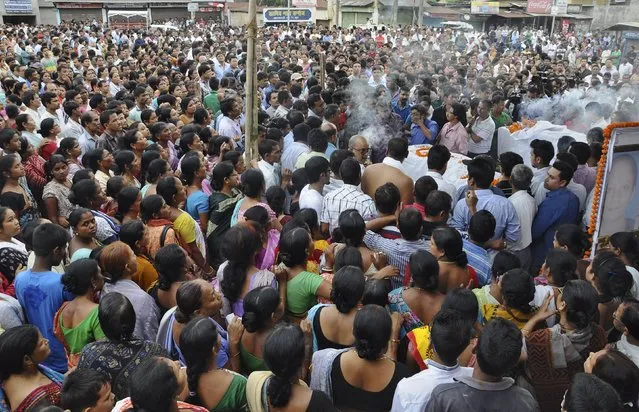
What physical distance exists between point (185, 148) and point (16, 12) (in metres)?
28.1

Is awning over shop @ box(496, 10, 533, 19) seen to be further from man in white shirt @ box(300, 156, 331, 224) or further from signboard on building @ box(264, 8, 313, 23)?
man in white shirt @ box(300, 156, 331, 224)

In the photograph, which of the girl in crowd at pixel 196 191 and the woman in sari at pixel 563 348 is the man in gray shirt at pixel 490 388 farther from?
the girl in crowd at pixel 196 191

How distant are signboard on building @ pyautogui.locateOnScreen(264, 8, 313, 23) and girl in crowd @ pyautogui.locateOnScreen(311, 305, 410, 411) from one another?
25.2m

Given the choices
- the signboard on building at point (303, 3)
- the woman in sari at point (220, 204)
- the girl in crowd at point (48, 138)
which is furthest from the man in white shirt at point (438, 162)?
the signboard on building at point (303, 3)

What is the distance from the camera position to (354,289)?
2789mm

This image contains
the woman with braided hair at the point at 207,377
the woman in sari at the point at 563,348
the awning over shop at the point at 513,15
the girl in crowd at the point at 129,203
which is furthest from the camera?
the awning over shop at the point at 513,15

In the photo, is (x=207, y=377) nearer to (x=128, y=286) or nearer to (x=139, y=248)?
(x=128, y=286)

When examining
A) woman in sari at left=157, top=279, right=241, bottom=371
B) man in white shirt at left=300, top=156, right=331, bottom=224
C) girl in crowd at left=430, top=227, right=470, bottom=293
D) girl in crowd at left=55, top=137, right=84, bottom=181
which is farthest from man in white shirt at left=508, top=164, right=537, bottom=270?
girl in crowd at left=55, top=137, right=84, bottom=181

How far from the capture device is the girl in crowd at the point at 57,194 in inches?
184

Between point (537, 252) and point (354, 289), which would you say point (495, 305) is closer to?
point (354, 289)

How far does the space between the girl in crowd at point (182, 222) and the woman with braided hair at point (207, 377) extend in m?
1.58

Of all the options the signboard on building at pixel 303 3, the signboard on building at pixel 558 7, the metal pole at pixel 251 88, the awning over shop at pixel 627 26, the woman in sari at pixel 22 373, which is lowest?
the woman in sari at pixel 22 373

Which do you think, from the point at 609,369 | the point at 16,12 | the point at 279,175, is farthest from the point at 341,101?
the point at 16,12

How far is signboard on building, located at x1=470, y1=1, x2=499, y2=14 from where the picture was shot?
31.4 metres
